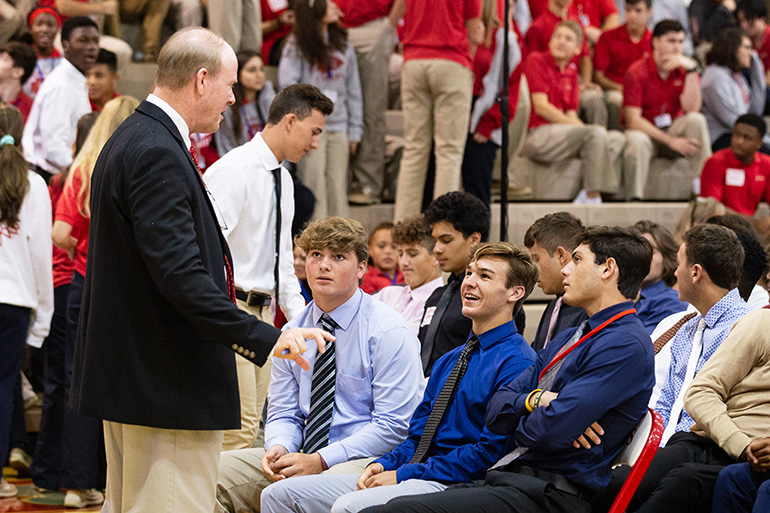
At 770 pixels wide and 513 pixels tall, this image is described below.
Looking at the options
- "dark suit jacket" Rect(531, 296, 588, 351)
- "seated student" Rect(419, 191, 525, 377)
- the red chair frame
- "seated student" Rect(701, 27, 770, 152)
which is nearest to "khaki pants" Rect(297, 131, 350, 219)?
"seated student" Rect(419, 191, 525, 377)

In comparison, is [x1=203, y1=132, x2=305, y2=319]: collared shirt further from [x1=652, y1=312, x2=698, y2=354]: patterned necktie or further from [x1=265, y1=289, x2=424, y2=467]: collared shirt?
[x1=652, y1=312, x2=698, y2=354]: patterned necktie

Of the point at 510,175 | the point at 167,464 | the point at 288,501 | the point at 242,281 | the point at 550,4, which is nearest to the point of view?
the point at 167,464

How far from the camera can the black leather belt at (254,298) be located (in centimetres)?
364

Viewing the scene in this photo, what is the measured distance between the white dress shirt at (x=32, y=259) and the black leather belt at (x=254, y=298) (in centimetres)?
125

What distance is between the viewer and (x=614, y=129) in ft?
25.1

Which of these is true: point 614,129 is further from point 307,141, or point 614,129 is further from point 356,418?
point 356,418

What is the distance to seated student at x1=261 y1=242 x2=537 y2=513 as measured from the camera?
2850mm

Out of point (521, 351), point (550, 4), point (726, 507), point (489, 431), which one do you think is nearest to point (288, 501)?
point (489, 431)

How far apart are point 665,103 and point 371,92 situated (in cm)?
257

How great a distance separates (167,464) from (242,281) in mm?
1442

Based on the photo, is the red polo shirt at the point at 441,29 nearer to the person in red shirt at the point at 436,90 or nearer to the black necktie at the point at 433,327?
the person in red shirt at the point at 436,90

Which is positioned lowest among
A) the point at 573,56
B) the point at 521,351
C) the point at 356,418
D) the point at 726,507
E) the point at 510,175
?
the point at 726,507

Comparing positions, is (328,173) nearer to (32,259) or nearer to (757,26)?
(32,259)

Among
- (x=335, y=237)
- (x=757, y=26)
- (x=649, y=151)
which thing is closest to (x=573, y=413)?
(x=335, y=237)
